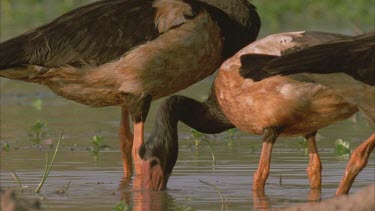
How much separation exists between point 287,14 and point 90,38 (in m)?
11.3

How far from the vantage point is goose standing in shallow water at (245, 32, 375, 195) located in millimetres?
8617

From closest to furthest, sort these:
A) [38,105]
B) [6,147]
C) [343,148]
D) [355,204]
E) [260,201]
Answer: [355,204]
[260,201]
[343,148]
[6,147]
[38,105]

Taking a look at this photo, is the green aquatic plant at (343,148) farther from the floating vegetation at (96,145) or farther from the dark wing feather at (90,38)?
the floating vegetation at (96,145)

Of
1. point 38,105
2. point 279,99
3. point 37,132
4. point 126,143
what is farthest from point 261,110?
point 38,105

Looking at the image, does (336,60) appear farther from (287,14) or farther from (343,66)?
(287,14)

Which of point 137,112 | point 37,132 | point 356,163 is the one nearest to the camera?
point 356,163

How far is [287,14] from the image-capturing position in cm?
2188

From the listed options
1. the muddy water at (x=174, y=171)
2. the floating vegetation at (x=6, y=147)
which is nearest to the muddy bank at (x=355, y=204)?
the muddy water at (x=174, y=171)

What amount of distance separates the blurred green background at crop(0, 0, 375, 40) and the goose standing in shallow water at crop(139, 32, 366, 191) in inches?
297

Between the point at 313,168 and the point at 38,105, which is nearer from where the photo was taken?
the point at 313,168

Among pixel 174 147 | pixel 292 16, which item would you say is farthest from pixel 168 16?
pixel 292 16

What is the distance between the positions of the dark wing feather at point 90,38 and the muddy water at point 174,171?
940mm

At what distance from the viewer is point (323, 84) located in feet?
30.6

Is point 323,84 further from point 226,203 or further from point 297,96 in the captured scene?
point 226,203
